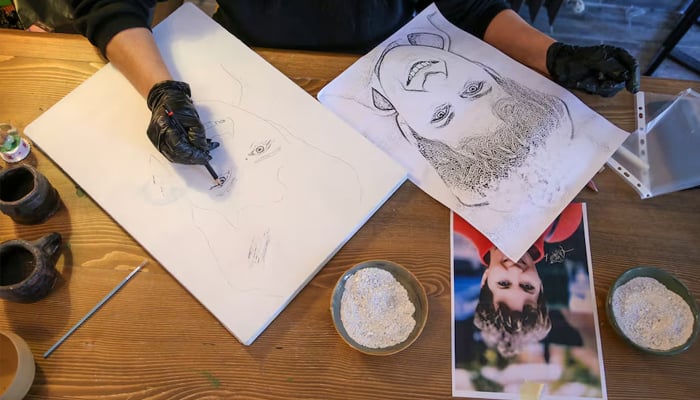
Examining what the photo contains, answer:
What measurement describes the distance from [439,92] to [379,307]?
15.4 inches

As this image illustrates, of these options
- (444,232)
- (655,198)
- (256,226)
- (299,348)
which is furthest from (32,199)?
(655,198)

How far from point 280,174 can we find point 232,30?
1.42 feet

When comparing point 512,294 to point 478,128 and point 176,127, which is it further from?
point 176,127

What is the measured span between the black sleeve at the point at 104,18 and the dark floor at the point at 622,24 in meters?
1.40

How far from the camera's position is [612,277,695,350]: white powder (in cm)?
73

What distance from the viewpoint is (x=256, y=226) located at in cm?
79

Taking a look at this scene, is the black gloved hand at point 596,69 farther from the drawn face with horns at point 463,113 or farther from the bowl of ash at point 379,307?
the bowl of ash at point 379,307

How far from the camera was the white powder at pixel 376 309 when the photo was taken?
0.73 m

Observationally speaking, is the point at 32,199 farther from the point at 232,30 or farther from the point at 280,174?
the point at 232,30

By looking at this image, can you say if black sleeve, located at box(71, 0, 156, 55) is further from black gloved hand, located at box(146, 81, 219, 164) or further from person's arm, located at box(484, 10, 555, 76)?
person's arm, located at box(484, 10, 555, 76)

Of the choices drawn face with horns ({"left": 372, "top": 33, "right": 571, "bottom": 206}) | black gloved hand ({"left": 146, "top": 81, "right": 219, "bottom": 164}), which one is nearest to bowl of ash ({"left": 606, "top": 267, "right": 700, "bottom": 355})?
drawn face with horns ({"left": 372, "top": 33, "right": 571, "bottom": 206})

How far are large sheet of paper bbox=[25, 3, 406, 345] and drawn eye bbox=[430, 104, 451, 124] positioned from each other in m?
0.11

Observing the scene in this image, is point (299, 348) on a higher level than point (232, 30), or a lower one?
lower

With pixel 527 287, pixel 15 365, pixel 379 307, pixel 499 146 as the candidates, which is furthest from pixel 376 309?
pixel 15 365
